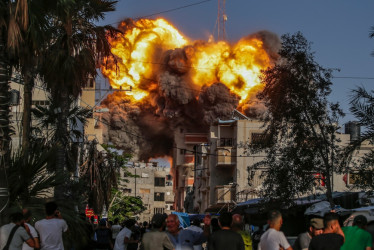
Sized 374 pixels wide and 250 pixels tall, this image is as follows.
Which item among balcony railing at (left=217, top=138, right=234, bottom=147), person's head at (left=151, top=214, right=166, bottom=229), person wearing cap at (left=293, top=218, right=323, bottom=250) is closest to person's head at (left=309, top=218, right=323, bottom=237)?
person wearing cap at (left=293, top=218, right=323, bottom=250)

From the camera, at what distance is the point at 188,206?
269ft

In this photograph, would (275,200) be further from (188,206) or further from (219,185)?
(188,206)

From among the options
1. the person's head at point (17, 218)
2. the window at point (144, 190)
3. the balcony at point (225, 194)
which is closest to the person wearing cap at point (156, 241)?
the person's head at point (17, 218)

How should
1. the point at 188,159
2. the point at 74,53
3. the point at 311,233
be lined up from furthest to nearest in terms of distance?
the point at 188,159 < the point at 74,53 < the point at 311,233

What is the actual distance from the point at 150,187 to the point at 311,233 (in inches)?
4561

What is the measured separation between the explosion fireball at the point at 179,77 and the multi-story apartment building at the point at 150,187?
2919 cm

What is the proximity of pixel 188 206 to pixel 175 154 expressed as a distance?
12.0m

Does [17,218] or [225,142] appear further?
[225,142]

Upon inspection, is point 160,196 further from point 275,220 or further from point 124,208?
point 275,220

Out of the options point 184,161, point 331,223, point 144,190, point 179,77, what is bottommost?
point 331,223

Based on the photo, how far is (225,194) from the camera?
54688 millimetres

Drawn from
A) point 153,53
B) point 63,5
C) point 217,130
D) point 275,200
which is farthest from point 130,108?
point 63,5

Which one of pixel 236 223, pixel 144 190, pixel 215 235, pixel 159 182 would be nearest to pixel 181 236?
pixel 236 223

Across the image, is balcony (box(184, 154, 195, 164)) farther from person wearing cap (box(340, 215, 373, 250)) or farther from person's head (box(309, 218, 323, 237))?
person wearing cap (box(340, 215, 373, 250))
